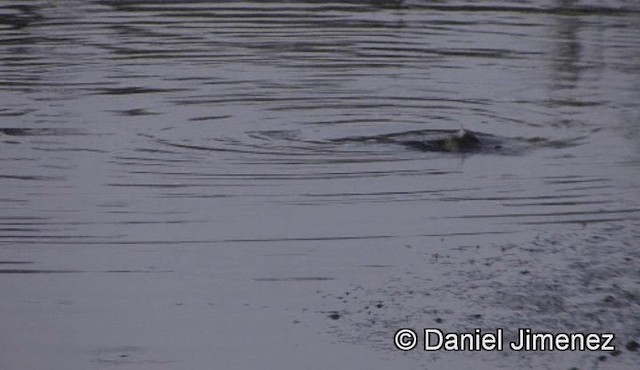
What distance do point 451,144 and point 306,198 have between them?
1.91 meters

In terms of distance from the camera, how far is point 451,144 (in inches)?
429

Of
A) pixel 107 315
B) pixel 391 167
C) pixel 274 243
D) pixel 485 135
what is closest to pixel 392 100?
pixel 485 135
